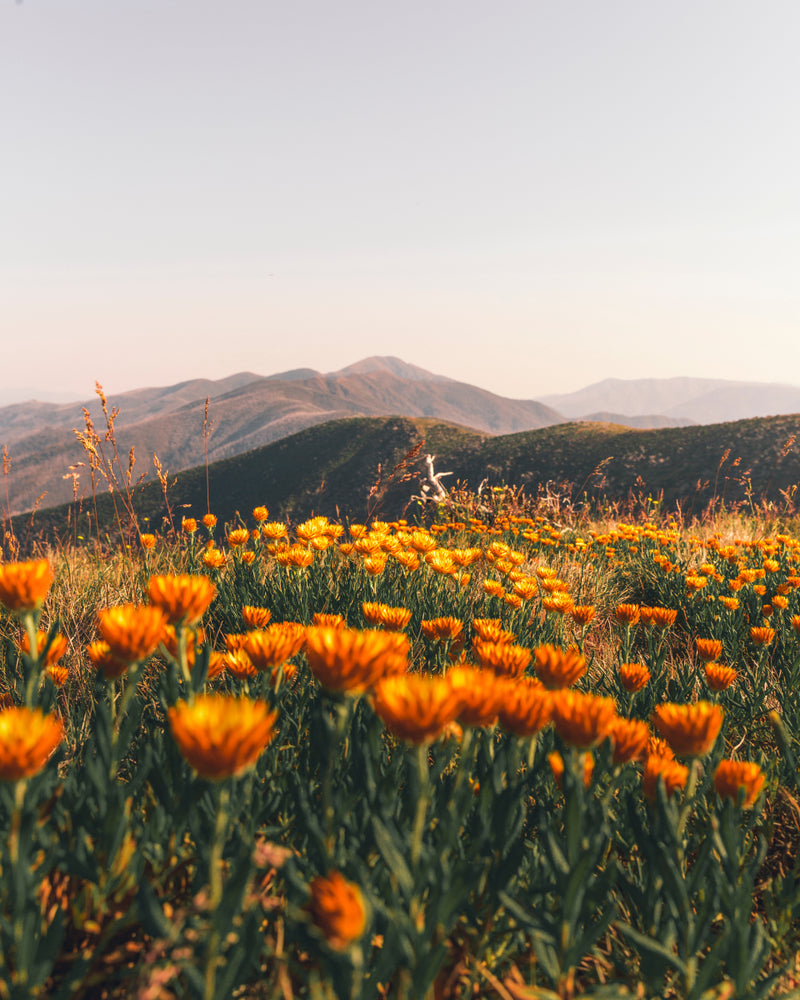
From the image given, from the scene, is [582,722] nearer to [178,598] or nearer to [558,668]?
[558,668]

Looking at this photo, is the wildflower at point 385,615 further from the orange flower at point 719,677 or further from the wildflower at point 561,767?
the orange flower at point 719,677

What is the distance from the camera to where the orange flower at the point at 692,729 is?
1095 millimetres

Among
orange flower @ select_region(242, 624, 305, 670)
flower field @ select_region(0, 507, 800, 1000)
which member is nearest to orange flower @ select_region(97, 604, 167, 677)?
flower field @ select_region(0, 507, 800, 1000)

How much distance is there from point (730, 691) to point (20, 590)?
297 cm

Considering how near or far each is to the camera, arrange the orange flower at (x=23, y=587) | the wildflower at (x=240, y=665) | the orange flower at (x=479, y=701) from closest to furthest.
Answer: the orange flower at (x=479, y=701) → the orange flower at (x=23, y=587) → the wildflower at (x=240, y=665)

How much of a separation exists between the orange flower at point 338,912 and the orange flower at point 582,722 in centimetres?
49

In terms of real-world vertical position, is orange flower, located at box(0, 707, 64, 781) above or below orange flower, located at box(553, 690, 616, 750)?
above

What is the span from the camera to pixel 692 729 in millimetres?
1106

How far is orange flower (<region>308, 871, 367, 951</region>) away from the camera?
641 millimetres

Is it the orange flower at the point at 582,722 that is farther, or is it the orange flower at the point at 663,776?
the orange flower at the point at 663,776

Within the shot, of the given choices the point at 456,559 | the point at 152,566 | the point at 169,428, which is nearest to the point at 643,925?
the point at 456,559

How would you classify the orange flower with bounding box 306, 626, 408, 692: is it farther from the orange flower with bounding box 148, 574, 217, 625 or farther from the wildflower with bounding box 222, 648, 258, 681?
the wildflower with bounding box 222, 648, 258, 681

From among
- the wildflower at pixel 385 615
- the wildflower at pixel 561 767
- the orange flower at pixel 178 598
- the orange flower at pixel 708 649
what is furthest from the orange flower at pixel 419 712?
the orange flower at pixel 708 649

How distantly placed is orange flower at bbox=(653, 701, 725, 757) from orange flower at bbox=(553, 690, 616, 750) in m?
0.20
